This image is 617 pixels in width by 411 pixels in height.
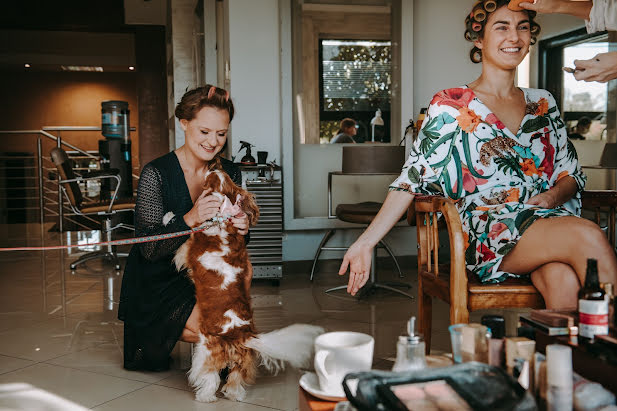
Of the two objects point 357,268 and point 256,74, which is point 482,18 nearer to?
point 357,268

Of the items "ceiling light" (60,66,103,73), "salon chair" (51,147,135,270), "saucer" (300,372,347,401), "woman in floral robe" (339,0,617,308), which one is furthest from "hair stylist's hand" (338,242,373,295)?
"ceiling light" (60,66,103,73)

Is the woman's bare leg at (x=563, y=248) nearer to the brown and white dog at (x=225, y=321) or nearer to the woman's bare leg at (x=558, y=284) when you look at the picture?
the woman's bare leg at (x=558, y=284)

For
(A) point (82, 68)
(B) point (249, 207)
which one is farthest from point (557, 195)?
(A) point (82, 68)

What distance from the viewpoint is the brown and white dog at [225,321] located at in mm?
2049

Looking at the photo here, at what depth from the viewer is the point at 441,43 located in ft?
16.0

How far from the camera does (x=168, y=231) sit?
2182 millimetres

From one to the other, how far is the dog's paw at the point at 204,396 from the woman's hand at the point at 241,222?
1.90 feet

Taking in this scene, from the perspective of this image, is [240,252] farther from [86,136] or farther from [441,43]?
[86,136]

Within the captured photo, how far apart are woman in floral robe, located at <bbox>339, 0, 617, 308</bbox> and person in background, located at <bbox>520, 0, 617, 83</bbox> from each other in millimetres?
76

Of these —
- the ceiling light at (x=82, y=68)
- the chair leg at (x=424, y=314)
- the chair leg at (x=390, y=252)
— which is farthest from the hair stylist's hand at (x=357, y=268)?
the ceiling light at (x=82, y=68)

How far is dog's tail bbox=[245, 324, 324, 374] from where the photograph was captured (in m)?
2.04

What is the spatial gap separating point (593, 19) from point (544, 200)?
2.08ft

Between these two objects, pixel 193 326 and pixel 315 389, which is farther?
pixel 193 326

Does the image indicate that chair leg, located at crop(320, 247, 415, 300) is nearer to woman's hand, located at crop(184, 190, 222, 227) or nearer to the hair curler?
woman's hand, located at crop(184, 190, 222, 227)
